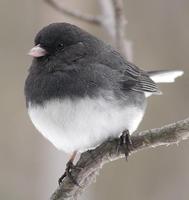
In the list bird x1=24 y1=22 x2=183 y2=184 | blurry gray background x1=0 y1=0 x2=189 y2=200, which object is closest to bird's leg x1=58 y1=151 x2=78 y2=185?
bird x1=24 y1=22 x2=183 y2=184

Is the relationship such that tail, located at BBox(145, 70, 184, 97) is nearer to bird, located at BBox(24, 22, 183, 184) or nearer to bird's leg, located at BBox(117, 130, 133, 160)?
bird, located at BBox(24, 22, 183, 184)

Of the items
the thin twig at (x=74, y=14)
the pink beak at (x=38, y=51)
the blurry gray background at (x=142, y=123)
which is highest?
the thin twig at (x=74, y=14)

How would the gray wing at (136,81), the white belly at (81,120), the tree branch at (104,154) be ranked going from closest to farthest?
the tree branch at (104,154) → the white belly at (81,120) → the gray wing at (136,81)

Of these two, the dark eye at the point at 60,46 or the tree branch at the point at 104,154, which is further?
the dark eye at the point at 60,46

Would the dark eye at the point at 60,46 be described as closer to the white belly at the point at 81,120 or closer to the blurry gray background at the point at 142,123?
the white belly at the point at 81,120

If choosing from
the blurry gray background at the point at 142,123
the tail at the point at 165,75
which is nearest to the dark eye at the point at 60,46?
the tail at the point at 165,75

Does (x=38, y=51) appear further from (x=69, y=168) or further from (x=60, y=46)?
(x=69, y=168)
